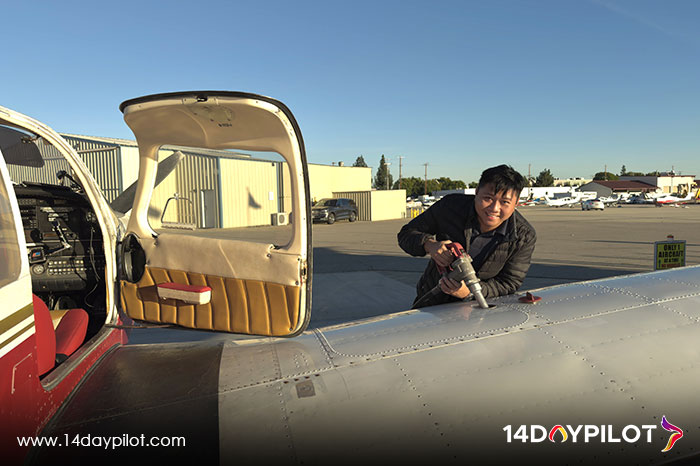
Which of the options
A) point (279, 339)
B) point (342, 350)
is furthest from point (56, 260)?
point (342, 350)

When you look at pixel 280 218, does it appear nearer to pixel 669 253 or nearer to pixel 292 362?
pixel 292 362

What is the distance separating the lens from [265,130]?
192cm

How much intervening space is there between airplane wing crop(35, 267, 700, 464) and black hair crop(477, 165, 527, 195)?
750 millimetres

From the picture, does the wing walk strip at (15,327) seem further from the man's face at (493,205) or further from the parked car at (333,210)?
the parked car at (333,210)

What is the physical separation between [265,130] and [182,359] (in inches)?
46.4

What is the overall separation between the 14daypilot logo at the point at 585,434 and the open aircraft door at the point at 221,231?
40.7 inches

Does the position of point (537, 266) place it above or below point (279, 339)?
below

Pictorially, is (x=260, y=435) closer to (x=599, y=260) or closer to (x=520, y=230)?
(x=520, y=230)

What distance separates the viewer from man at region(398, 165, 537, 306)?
2482 millimetres

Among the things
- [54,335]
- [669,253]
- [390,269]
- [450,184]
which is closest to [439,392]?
[54,335]

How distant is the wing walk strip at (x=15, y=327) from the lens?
126cm

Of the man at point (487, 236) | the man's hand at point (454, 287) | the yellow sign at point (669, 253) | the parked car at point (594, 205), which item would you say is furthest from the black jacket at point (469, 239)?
the parked car at point (594, 205)

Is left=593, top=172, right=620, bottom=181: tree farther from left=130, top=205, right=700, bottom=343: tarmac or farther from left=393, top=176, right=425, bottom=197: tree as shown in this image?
left=130, top=205, right=700, bottom=343: tarmac

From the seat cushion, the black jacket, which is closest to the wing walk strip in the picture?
the seat cushion
